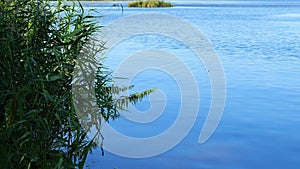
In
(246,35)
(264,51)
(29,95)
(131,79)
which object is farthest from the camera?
(246,35)

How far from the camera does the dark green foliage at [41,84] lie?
343cm

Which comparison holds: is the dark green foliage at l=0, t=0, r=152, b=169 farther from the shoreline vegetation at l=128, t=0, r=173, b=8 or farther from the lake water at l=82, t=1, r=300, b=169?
the shoreline vegetation at l=128, t=0, r=173, b=8

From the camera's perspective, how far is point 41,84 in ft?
11.6

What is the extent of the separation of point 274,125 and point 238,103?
1.17 m

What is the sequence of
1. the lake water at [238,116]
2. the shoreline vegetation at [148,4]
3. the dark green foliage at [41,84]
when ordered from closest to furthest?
the dark green foliage at [41,84], the lake water at [238,116], the shoreline vegetation at [148,4]

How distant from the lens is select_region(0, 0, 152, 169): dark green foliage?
135 inches

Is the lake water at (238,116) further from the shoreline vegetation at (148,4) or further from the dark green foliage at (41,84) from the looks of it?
the shoreline vegetation at (148,4)

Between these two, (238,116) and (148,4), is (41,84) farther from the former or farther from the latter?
(148,4)

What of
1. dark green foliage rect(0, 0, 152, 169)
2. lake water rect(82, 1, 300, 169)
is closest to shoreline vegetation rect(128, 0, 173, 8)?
lake water rect(82, 1, 300, 169)

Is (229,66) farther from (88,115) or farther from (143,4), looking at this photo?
(143,4)

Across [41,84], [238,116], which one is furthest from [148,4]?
[41,84]

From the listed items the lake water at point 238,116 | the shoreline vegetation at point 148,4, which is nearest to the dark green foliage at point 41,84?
the lake water at point 238,116

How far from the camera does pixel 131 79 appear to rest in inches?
361

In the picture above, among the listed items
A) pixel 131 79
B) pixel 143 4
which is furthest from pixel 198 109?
pixel 143 4
